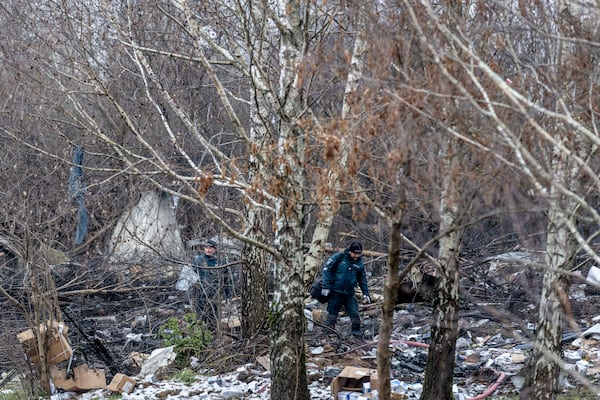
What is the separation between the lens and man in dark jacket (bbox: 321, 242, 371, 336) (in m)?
12.4

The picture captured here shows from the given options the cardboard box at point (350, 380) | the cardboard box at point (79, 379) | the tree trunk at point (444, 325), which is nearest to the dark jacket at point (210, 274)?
the cardboard box at point (79, 379)

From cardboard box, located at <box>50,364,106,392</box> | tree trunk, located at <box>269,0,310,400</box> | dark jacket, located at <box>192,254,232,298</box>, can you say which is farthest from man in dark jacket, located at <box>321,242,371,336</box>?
tree trunk, located at <box>269,0,310,400</box>

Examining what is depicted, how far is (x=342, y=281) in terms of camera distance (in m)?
12.5

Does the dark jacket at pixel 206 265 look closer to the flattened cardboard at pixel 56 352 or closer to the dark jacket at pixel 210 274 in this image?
the dark jacket at pixel 210 274

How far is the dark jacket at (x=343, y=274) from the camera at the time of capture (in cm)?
1246

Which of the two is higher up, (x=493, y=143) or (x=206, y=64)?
(x=206, y=64)

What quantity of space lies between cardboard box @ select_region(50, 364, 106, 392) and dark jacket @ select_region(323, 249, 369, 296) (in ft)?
11.9

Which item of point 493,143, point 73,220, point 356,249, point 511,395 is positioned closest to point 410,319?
point 356,249

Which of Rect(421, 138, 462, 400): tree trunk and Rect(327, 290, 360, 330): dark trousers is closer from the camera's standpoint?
Rect(421, 138, 462, 400): tree trunk

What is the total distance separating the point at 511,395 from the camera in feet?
30.0

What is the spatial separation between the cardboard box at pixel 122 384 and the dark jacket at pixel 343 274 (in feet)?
11.2

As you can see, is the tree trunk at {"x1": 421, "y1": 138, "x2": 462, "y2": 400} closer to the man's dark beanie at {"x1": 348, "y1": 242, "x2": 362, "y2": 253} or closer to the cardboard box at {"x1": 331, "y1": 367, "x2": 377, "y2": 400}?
the cardboard box at {"x1": 331, "y1": 367, "x2": 377, "y2": 400}

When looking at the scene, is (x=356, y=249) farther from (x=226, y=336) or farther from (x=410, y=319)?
(x=226, y=336)

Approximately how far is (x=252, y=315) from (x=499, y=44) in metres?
6.26
